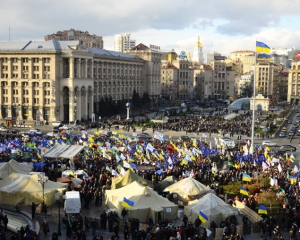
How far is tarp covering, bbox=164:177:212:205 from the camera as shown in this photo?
2389cm

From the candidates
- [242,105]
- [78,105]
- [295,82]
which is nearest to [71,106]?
[78,105]

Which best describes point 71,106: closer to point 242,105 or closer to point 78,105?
point 78,105

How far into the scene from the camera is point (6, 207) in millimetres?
22719

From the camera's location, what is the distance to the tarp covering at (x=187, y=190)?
23.9 meters

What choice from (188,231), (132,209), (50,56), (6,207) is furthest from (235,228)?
(50,56)

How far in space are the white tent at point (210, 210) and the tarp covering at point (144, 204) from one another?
929 millimetres

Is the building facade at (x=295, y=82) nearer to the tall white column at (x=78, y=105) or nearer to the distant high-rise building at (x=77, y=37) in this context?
the distant high-rise building at (x=77, y=37)

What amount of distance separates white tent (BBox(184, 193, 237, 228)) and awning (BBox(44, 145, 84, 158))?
1253 cm

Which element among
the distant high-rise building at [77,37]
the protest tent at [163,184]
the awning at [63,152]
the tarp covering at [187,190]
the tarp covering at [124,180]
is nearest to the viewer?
the tarp covering at [187,190]

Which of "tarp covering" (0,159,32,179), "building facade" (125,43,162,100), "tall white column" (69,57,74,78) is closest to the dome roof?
"building facade" (125,43,162,100)

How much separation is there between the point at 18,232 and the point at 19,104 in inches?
1979

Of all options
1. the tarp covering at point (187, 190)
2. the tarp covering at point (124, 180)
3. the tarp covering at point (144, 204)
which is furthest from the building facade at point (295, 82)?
the tarp covering at point (144, 204)

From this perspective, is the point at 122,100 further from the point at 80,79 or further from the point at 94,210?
the point at 94,210

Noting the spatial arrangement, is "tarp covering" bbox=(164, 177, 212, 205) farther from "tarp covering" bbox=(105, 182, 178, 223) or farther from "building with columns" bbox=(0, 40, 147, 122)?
"building with columns" bbox=(0, 40, 147, 122)
